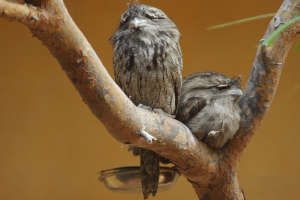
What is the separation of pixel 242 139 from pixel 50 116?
6.13ft

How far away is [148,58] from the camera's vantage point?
153 cm

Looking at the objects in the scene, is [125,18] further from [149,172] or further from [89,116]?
[89,116]

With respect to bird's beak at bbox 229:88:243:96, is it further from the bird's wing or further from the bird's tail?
the bird's tail

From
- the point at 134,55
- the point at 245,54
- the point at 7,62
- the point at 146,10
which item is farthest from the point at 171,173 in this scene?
the point at 7,62

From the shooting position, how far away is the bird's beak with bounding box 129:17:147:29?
1.51 metres

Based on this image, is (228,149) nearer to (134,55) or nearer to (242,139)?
(242,139)

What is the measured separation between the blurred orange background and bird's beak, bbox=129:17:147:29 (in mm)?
1542

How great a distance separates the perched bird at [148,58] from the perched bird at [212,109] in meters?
0.16

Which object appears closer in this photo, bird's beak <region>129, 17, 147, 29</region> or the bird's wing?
bird's beak <region>129, 17, 147, 29</region>

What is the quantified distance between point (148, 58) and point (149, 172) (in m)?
0.68

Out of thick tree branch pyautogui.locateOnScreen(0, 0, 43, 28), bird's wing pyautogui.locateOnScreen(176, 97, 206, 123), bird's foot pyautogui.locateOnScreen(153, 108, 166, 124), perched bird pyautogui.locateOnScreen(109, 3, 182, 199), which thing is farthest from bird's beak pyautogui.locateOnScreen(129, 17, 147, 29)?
thick tree branch pyautogui.locateOnScreen(0, 0, 43, 28)

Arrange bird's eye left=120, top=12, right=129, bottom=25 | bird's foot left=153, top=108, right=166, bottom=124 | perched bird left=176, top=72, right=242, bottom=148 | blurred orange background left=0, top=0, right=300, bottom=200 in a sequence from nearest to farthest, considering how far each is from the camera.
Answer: bird's foot left=153, top=108, right=166, bottom=124
bird's eye left=120, top=12, right=129, bottom=25
perched bird left=176, top=72, right=242, bottom=148
blurred orange background left=0, top=0, right=300, bottom=200

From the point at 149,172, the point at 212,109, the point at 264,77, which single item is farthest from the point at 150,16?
the point at 149,172

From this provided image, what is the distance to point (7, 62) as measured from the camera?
2934 millimetres
